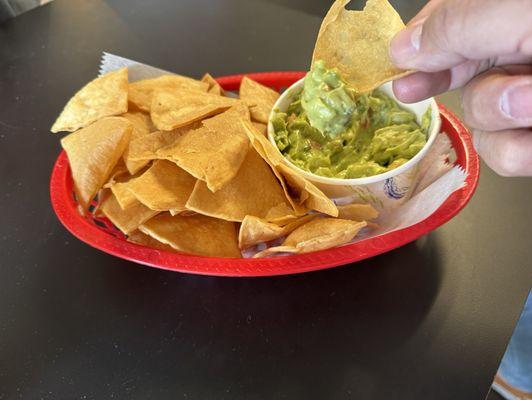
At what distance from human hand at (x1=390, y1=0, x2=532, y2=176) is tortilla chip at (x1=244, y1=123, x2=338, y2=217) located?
315mm

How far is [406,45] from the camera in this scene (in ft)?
2.91

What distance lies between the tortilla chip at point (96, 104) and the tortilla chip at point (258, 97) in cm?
33

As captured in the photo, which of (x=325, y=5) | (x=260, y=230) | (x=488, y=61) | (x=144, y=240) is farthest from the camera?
(x=325, y=5)

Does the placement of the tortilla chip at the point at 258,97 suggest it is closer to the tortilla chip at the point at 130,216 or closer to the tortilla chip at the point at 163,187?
the tortilla chip at the point at 163,187

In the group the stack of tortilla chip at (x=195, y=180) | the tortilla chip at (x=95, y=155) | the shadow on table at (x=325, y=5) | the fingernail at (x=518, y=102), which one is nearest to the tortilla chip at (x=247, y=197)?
the stack of tortilla chip at (x=195, y=180)

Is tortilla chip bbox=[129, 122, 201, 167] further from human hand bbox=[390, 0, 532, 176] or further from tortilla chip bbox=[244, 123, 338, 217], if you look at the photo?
human hand bbox=[390, 0, 532, 176]

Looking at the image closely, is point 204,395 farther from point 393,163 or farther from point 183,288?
point 393,163

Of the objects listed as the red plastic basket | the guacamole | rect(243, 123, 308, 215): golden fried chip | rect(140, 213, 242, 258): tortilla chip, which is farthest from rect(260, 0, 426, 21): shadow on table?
rect(140, 213, 242, 258): tortilla chip

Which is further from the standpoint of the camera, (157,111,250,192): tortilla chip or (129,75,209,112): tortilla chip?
(129,75,209,112): tortilla chip

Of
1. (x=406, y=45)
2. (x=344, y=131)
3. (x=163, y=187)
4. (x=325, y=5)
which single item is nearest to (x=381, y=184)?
(x=344, y=131)

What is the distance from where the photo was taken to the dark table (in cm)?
104

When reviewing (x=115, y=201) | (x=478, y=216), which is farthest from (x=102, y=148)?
(x=478, y=216)

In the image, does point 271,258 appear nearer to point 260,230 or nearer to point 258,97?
Result: point 260,230

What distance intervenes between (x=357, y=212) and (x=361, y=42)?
1.24ft
